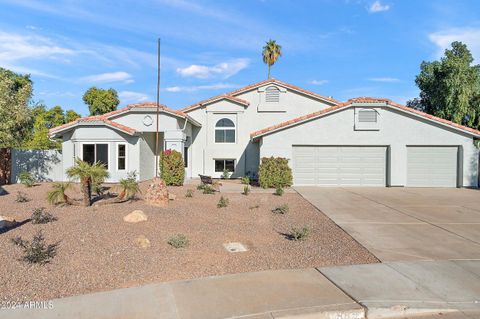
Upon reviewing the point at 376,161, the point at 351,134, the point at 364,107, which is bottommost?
the point at 376,161

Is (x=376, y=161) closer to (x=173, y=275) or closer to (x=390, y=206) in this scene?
(x=390, y=206)

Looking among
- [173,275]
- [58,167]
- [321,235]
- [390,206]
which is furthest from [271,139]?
[173,275]

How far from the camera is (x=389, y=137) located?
18.9 meters

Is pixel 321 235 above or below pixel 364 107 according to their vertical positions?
below

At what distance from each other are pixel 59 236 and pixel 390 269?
659 centimetres

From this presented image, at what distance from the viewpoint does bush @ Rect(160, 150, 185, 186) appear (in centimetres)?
1861

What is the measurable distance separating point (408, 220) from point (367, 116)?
33.2ft

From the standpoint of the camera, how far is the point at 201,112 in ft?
79.5

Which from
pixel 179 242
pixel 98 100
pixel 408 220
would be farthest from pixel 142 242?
pixel 98 100

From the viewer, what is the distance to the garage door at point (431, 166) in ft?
61.8

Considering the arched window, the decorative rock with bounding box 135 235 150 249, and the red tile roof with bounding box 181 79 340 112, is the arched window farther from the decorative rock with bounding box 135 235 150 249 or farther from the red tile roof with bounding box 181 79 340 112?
the decorative rock with bounding box 135 235 150 249

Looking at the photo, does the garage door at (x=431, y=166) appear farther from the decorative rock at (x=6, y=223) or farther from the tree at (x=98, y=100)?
the tree at (x=98, y=100)

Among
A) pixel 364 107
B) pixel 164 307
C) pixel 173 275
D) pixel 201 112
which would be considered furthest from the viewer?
pixel 201 112

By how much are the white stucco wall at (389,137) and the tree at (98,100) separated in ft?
94.6
